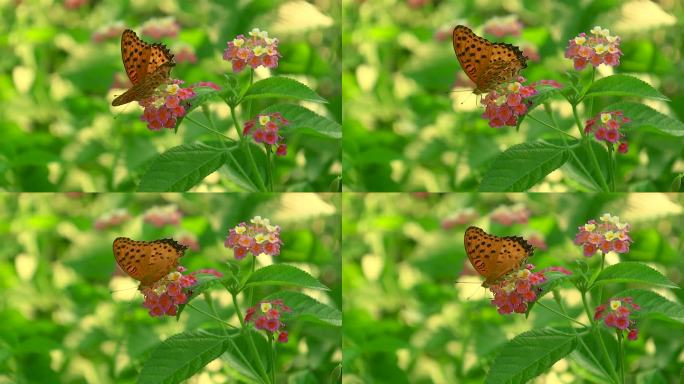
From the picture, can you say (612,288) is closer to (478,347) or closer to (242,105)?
(478,347)

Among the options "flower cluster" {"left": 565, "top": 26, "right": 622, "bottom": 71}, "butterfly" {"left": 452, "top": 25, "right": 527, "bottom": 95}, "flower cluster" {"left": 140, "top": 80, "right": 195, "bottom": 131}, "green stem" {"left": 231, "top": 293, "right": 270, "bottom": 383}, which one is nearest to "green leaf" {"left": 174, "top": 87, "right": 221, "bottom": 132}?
"flower cluster" {"left": 140, "top": 80, "right": 195, "bottom": 131}

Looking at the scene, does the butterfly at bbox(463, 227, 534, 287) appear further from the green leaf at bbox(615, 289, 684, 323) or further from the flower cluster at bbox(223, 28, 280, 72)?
the flower cluster at bbox(223, 28, 280, 72)

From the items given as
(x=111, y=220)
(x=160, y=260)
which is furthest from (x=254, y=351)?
(x=111, y=220)

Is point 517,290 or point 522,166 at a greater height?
point 522,166

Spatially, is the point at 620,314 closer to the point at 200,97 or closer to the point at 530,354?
the point at 530,354

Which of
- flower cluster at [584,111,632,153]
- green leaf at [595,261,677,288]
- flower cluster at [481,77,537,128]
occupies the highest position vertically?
flower cluster at [481,77,537,128]
